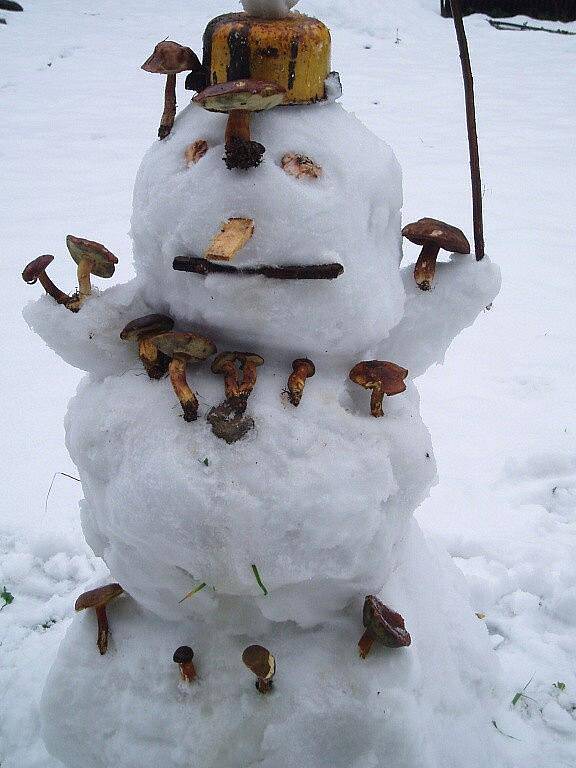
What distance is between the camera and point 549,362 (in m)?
3.04

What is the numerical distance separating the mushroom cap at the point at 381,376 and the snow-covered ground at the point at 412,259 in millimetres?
1040

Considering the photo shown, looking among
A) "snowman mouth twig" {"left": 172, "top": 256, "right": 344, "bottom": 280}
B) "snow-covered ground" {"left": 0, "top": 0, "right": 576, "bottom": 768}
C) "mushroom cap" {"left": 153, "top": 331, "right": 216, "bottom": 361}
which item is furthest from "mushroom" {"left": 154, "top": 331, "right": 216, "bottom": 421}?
Answer: "snow-covered ground" {"left": 0, "top": 0, "right": 576, "bottom": 768}

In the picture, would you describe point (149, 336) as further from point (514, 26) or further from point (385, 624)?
point (514, 26)

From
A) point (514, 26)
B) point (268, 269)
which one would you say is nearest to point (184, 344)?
point (268, 269)

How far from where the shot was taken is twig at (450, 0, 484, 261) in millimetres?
1022

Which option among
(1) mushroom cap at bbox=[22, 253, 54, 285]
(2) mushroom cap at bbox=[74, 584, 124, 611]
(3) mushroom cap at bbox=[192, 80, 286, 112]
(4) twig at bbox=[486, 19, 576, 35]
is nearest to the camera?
(3) mushroom cap at bbox=[192, 80, 286, 112]

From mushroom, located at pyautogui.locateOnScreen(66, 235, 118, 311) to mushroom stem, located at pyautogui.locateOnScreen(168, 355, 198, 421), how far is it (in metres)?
0.22

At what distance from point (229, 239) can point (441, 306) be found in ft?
1.51

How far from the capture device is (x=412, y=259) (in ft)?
12.2

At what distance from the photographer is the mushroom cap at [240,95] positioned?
885 mm

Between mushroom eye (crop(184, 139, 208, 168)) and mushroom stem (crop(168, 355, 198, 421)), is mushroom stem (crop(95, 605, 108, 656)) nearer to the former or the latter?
mushroom stem (crop(168, 355, 198, 421))

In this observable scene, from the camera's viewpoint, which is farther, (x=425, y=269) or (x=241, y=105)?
(x=425, y=269)

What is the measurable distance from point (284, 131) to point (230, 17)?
20 centimetres

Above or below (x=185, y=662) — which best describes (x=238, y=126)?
above
